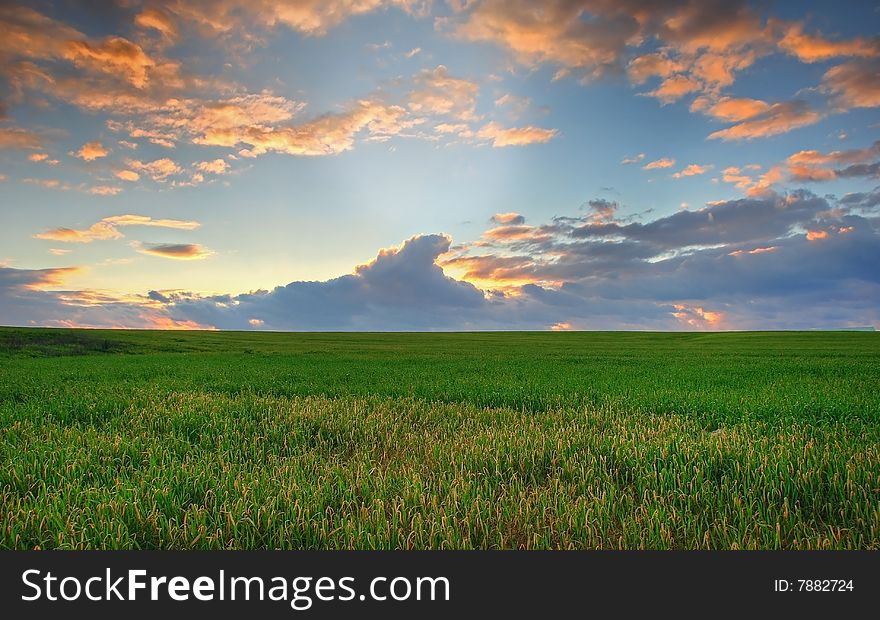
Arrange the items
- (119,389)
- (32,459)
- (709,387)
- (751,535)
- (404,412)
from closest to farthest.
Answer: (751,535)
(32,459)
(404,412)
(119,389)
(709,387)

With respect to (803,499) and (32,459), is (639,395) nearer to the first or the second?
(803,499)

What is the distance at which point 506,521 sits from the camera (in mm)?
4262

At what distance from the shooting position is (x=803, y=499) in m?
4.75

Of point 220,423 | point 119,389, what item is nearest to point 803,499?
point 220,423

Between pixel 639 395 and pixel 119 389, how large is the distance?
42.7 feet

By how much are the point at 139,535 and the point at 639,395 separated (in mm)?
10684

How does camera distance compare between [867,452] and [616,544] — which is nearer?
[616,544]

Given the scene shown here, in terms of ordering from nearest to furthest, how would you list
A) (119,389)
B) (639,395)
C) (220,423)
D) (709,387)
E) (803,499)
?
1. (803,499)
2. (220,423)
3. (639,395)
4. (119,389)
5. (709,387)

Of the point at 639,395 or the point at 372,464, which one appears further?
the point at 639,395

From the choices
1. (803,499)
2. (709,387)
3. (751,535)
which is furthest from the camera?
(709,387)

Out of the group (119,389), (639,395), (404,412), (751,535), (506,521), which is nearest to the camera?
(751,535)

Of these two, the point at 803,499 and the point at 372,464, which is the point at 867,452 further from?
the point at 372,464

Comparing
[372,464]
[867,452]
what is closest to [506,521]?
[372,464]

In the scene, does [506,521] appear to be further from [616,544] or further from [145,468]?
[145,468]
